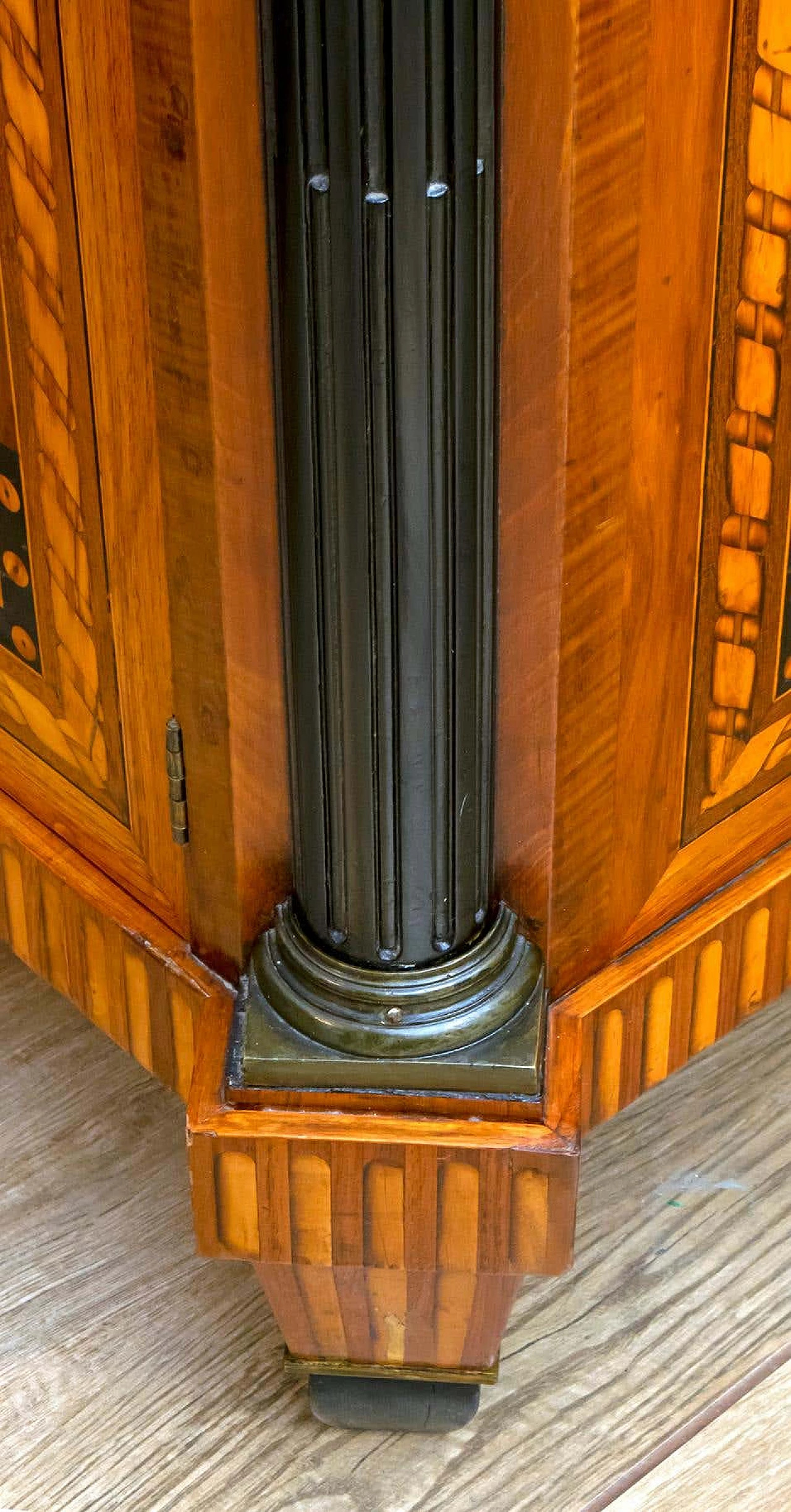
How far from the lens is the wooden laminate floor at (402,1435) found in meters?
1.06

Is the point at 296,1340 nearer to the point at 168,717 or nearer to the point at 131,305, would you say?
the point at 168,717

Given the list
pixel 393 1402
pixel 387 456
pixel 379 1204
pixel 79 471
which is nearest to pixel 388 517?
pixel 387 456

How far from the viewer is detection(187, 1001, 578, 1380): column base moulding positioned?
0.92 m

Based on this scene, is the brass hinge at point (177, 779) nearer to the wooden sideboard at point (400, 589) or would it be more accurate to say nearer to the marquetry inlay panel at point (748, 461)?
the wooden sideboard at point (400, 589)

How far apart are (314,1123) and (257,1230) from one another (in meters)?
0.08

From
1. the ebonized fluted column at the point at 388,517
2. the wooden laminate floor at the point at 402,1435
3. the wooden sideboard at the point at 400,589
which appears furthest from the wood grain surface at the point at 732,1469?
the ebonized fluted column at the point at 388,517

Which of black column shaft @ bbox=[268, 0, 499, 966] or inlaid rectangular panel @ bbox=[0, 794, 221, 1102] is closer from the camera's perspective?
black column shaft @ bbox=[268, 0, 499, 966]

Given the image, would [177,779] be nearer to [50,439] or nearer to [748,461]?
[50,439]

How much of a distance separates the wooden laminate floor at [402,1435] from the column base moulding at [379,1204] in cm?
11

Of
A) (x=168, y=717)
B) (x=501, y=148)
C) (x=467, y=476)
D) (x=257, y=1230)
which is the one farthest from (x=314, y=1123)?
(x=501, y=148)

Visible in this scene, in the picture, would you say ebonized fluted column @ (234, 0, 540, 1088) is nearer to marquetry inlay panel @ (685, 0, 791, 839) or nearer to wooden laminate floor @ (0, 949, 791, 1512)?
marquetry inlay panel @ (685, 0, 791, 839)

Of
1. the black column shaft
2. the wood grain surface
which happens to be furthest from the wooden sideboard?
the wood grain surface

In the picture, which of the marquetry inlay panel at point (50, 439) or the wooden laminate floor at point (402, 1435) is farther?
the wooden laminate floor at point (402, 1435)

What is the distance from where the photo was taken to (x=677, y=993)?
1.06 meters
